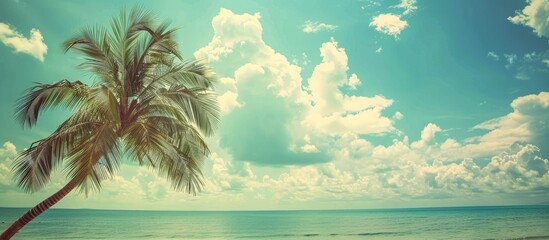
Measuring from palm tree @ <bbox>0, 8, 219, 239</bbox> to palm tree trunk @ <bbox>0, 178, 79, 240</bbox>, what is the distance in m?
0.02

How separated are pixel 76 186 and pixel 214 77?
412 cm

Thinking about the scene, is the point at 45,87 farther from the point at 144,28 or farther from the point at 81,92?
the point at 144,28

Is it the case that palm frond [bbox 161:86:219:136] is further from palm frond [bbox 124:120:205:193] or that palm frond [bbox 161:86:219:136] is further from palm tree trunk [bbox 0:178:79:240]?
palm tree trunk [bbox 0:178:79:240]

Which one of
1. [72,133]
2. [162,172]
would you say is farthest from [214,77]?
[72,133]

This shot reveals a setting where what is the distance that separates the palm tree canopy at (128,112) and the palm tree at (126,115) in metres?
0.02

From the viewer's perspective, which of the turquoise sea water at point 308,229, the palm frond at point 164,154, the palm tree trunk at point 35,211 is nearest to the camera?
the palm tree trunk at point 35,211

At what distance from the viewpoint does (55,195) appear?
25.3ft

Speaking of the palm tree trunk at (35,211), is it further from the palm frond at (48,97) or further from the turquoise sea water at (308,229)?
the turquoise sea water at (308,229)

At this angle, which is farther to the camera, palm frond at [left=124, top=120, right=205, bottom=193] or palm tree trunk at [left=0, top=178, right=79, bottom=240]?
palm frond at [left=124, top=120, right=205, bottom=193]

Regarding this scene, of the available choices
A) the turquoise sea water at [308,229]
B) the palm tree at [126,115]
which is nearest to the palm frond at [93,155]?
the palm tree at [126,115]

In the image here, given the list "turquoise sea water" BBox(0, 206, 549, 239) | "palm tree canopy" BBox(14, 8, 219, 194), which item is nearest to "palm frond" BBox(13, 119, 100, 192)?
Result: "palm tree canopy" BBox(14, 8, 219, 194)

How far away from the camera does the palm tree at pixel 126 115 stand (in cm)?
768

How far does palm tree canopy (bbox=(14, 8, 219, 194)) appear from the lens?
7727 mm

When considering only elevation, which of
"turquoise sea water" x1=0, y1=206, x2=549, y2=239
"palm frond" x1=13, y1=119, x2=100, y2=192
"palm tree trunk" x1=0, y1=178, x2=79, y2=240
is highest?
"palm frond" x1=13, y1=119, x2=100, y2=192
